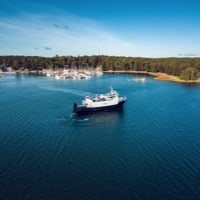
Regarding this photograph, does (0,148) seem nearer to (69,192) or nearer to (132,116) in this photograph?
(69,192)

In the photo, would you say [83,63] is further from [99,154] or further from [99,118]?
[99,154]

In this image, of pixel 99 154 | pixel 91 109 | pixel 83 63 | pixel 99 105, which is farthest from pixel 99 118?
pixel 83 63

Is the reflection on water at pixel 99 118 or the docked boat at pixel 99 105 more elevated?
the docked boat at pixel 99 105

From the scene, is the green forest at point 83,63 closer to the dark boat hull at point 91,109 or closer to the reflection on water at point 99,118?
the dark boat hull at point 91,109

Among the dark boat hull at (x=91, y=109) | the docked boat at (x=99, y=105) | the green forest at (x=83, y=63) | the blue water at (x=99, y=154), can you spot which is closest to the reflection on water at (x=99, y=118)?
the blue water at (x=99, y=154)

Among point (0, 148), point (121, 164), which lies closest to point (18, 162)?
point (0, 148)

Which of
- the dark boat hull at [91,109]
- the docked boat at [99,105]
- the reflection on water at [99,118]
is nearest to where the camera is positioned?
the reflection on water at [99,118]

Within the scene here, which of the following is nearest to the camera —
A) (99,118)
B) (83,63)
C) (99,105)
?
(99,118)

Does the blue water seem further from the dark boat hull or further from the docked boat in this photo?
the docked boat
